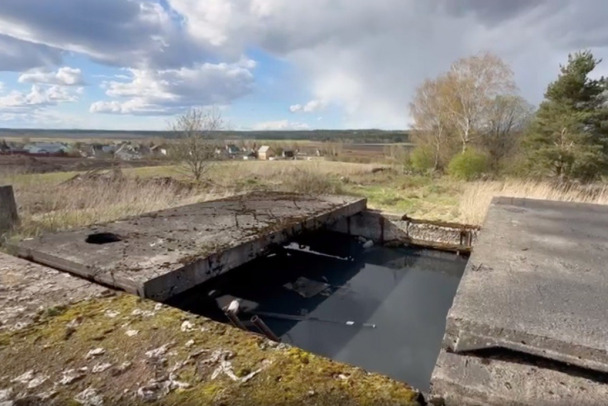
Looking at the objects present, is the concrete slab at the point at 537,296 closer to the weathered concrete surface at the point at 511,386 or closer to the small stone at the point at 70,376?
the weathered concrete surface at the point at 511,386

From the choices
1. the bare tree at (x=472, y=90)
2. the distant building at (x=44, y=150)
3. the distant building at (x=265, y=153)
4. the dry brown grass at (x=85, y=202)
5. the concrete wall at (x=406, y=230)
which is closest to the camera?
the concrete wall at (x=406, y=230)

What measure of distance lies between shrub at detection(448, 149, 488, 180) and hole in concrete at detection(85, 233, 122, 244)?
14690 mm

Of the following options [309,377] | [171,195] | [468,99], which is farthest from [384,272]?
[468,99]

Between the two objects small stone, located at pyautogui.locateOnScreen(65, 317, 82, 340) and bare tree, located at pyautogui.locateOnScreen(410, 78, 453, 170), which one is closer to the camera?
small stone, located at pyautogui.locateOnScreen(65, 317, 82, 340)

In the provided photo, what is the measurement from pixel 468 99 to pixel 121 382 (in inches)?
765

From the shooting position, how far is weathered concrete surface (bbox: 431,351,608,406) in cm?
96

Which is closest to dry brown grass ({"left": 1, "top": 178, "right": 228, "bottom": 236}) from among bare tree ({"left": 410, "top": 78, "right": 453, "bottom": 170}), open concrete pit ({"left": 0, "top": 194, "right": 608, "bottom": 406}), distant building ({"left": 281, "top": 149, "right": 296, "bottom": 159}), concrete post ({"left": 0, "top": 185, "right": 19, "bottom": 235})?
concrete post ({"left": 0, "top": 185, "right": 19, "bottom": 235})

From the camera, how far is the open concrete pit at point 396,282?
112 centimetres

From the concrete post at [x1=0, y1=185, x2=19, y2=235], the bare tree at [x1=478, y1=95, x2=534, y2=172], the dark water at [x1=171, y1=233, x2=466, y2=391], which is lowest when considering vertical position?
the dark water at [x1=171, y1=233, x2=466, y2=391]

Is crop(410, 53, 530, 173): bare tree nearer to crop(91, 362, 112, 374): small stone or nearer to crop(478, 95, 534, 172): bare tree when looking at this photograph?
crop(478, 95, 534, 172): bare tree

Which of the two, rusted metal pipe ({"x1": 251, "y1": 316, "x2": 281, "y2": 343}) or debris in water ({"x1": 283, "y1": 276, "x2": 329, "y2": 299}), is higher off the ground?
rusted metal pipe ({"x1": 251, "y1": 316, "x2": 281, "y2": 343})

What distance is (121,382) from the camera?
101cm

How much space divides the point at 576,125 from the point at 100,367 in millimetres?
15144

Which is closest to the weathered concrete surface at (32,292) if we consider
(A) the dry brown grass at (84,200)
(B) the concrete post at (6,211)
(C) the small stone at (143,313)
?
(C) the small stone at (143,313)
